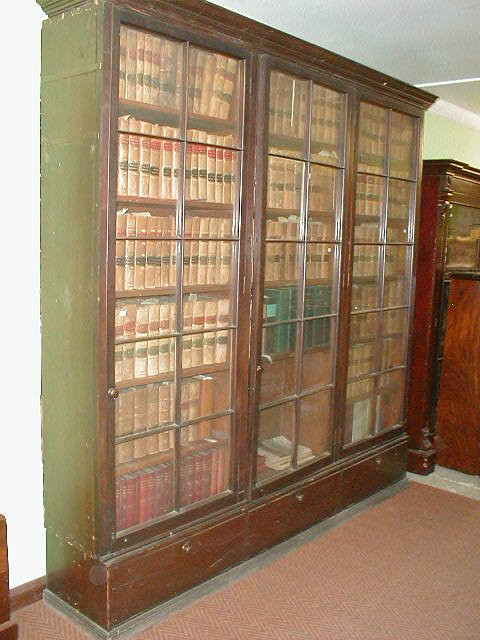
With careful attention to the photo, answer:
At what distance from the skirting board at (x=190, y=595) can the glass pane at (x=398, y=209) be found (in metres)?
1.67

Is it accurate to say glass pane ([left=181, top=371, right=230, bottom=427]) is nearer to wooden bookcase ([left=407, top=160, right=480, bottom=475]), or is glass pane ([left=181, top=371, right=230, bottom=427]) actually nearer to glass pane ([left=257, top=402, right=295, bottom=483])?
glass pane ([left=257, top=402, right=295, bottom=483])

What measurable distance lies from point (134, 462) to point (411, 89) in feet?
8.54

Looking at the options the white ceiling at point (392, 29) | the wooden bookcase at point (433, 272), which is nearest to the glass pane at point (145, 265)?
the white ceiling at point (392, 29)

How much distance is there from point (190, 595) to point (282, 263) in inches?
61.8

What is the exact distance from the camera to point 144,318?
2480 mm

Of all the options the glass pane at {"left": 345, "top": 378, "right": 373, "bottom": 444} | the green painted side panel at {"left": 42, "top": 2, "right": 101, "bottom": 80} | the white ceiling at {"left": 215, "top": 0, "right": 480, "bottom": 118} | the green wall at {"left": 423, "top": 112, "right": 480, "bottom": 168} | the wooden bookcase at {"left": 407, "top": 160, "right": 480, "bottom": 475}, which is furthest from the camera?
the green wall at {"left": 423, "top": 112, "right": 480, "bottom": 168}

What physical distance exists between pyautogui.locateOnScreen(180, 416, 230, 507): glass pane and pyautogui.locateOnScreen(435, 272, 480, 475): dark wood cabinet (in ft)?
6.94

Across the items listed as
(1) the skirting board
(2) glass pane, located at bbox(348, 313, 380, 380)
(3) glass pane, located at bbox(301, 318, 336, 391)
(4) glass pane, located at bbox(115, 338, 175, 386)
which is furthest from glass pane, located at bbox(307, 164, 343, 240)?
(1) the skirting board

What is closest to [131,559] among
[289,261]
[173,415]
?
[173,415]

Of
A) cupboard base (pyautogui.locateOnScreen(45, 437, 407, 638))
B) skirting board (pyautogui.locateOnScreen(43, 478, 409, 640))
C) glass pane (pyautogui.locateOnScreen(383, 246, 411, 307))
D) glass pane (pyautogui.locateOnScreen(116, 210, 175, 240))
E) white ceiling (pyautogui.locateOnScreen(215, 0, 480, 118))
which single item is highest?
white ceiling (pyautogui.locateOnScreen(215, 0, 480, 118))

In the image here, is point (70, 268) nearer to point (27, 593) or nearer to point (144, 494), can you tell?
point (144, 494)

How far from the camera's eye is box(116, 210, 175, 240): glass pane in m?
2.36

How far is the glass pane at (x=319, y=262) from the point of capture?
3.18 metres

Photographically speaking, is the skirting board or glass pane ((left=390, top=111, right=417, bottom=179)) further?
glass pane ((left=390, top=111, right=417, bottom=179))
